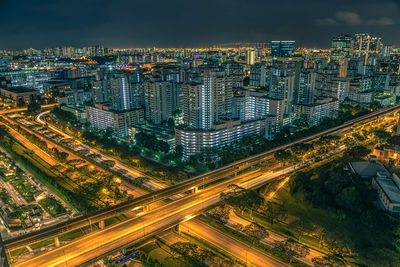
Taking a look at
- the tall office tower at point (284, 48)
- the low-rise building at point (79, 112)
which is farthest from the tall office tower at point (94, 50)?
the low-rise building at point (79, 112)

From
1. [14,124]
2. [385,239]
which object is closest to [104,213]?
[385,239]

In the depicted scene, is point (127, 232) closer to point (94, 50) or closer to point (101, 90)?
point (101, 90)

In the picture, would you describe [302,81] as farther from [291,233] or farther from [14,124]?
[14,124]

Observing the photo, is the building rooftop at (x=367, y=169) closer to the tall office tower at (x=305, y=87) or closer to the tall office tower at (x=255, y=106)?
the tall office tower at (x=255, y=106)

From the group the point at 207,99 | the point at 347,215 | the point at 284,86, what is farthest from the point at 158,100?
the point at 347,215

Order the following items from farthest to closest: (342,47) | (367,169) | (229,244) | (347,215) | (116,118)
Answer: (342,47), (116,118), (367,169), (347,215), (229,244)

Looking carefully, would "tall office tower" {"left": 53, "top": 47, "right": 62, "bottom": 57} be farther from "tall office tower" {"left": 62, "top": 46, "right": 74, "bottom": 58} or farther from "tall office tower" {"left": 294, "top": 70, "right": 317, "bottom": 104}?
"tall office tower" {"left": 294, "top": 70, "right": 317, "bottom": 104}

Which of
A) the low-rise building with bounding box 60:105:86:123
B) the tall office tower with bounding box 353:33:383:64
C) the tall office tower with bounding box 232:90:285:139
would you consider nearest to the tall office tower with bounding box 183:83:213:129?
the tall office tower with bounding box 232:90:285:139
